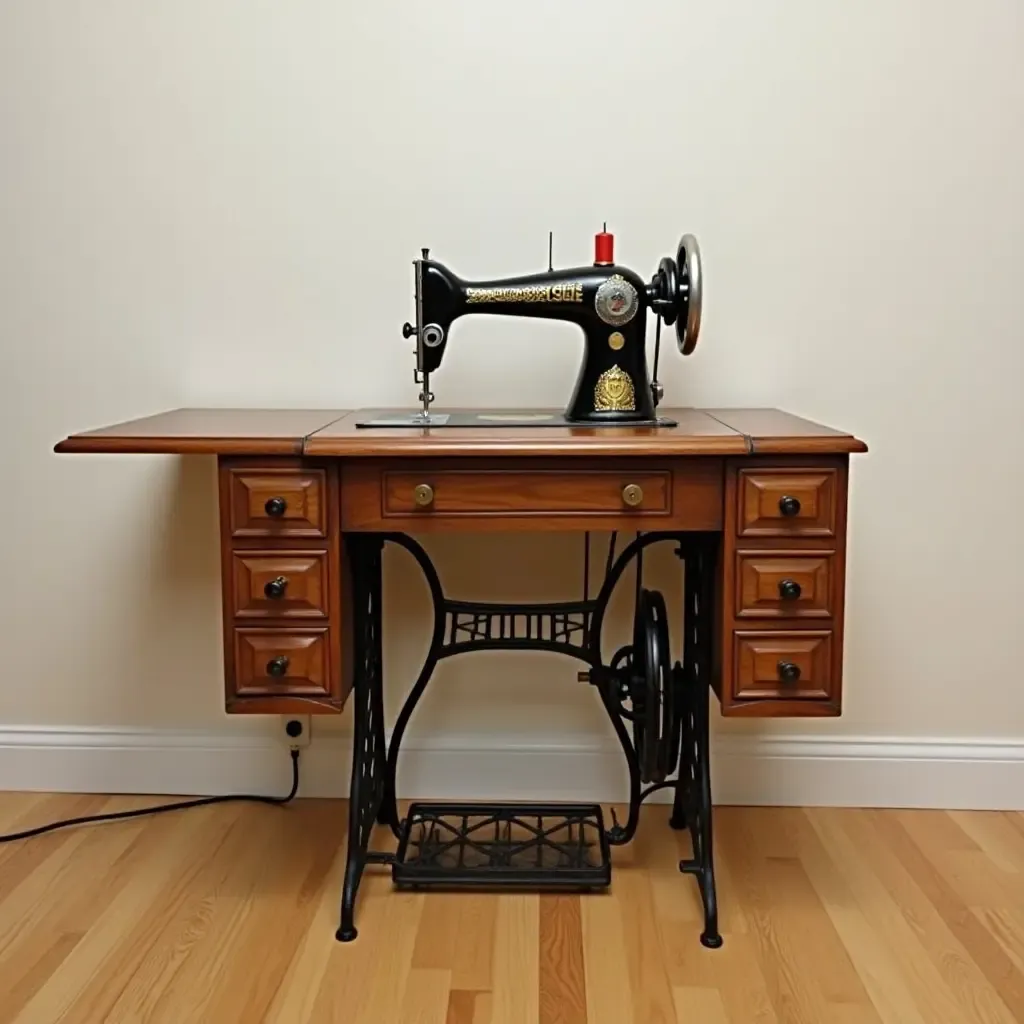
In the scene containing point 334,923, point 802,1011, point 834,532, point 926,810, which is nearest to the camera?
point 802,1011

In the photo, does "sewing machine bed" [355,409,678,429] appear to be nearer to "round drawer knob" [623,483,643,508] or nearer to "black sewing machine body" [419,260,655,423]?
"black sewing machine body" [419,260,655,423]

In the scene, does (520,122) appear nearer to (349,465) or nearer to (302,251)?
(302,251)

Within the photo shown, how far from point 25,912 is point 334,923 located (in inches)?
20.3

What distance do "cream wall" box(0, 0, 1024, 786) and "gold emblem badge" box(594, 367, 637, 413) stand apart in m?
0.37

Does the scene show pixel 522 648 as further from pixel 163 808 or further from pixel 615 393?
pixel 163 808

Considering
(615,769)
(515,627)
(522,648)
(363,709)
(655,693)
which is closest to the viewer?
(655,693)

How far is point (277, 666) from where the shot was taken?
1746 millimetres

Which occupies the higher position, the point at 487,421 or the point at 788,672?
the point at 487,421

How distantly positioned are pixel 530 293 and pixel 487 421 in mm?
222

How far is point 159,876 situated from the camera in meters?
2.01

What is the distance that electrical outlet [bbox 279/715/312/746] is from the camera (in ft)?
7.61

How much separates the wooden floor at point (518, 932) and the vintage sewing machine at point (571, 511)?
0.08m

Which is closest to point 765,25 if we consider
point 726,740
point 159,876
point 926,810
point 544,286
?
point 544,286

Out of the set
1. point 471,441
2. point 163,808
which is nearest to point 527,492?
point 471,441
